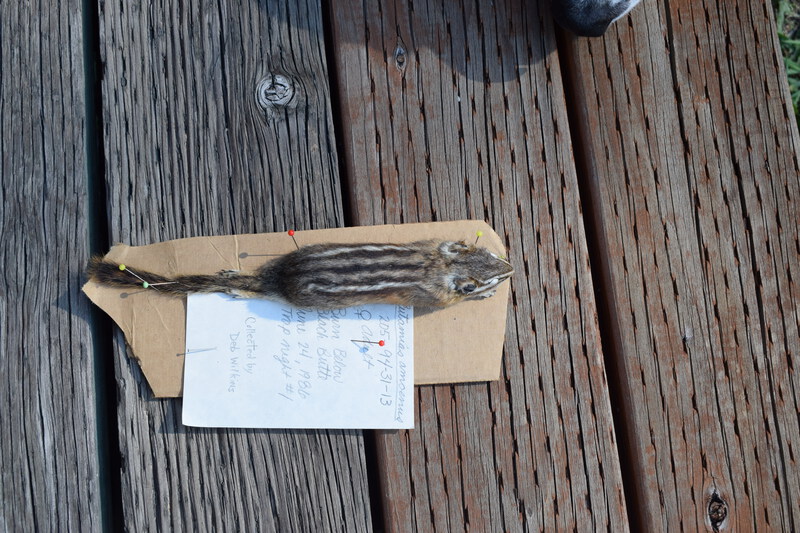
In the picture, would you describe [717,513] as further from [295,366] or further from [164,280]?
[164,280]

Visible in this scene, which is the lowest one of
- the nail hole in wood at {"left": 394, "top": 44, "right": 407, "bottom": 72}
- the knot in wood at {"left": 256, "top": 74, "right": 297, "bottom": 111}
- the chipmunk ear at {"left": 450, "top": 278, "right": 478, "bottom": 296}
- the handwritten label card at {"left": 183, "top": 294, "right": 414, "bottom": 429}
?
the handwritten label card at {"left": 183, "top": 294, "right": 414, "bottom": 429}

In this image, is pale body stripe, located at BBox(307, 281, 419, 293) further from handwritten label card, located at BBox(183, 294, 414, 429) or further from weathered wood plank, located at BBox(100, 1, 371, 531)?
weathered wood plank, located at BBox(100, 1, 371, 531)

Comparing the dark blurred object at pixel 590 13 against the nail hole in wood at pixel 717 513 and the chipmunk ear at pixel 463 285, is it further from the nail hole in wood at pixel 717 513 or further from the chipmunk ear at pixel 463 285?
the nail hole in wood at pixel 717 513

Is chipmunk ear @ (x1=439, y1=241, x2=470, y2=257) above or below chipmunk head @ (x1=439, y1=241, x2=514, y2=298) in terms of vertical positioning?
above

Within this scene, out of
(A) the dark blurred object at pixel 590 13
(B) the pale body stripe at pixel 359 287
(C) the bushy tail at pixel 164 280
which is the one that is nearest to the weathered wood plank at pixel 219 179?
(C) the bushy tail at pixel 164 280

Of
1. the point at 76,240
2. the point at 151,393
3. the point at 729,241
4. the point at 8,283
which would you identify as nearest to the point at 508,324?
the point at 729,241

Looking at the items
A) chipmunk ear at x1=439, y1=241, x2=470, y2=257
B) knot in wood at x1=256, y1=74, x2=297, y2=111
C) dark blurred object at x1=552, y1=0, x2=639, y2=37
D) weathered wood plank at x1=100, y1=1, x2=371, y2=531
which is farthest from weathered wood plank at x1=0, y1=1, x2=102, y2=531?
dark blurred object at x1=552, y1=0, x2=639, y2=37
